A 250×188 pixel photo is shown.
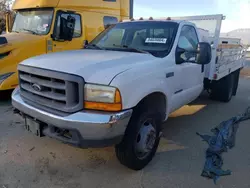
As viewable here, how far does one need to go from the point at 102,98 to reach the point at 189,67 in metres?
1.99

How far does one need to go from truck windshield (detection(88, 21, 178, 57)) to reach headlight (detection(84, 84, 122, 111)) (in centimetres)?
116

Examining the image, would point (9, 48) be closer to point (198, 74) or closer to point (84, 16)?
point (84, 16)

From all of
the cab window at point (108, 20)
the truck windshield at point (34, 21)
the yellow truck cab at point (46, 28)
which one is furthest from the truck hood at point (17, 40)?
the cab window at point (108, 20)

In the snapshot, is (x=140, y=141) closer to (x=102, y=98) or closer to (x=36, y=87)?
(x=102, y=98)

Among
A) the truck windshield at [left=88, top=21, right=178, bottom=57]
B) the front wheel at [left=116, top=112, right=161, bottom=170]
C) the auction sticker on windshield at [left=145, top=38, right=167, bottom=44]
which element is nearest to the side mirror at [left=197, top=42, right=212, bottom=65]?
the truck windshield at [left=88, top=21, right=178, bottom=57]

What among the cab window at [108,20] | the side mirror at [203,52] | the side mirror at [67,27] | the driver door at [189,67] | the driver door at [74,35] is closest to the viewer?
the side mirror at [203,52]

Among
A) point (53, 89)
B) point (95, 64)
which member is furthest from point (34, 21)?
point (95, 64)

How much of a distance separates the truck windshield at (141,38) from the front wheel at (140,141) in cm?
97

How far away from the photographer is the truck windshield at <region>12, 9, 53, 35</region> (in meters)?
6.24

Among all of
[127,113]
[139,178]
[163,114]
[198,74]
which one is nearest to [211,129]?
[198,74]

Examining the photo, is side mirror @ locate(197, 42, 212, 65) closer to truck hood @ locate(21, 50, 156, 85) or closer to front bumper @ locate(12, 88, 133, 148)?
truck hood @ locate(21, 50, 156, 85)

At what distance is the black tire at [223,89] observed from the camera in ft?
20.9

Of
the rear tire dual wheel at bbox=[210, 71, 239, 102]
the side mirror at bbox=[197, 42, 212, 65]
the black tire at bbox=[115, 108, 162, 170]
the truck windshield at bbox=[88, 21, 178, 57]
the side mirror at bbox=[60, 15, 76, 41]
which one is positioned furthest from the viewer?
the rear tire dual wheel at bbox=[210, 71, 239, 102]

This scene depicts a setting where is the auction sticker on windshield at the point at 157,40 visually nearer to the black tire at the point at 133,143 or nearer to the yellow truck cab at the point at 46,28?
the black tire at the point at 133,143
